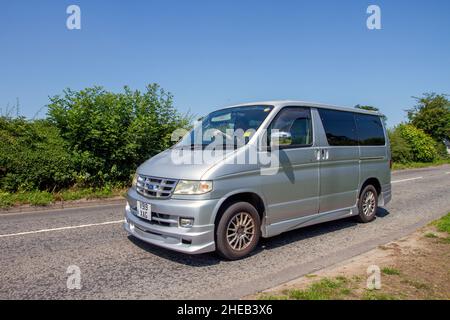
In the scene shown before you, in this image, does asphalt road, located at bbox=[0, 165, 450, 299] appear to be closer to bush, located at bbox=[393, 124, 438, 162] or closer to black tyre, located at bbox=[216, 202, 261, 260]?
black tyre, located at bbox=[216, 202, 261, 260]

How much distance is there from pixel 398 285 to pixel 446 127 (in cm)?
3468

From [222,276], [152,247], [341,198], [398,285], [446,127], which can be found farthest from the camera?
[446,127]

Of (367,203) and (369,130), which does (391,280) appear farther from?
(369,130)

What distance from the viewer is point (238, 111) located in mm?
5672

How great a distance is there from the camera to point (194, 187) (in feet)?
14.1

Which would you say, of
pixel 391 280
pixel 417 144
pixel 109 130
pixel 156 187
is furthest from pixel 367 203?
pixel 417 144

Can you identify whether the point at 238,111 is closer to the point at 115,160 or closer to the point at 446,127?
the point at 115,160

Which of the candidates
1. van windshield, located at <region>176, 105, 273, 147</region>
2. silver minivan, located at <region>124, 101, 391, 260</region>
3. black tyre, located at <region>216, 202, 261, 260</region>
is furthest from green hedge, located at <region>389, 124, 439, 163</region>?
black tyre, located at <region>216, 202, 261, 260</region>

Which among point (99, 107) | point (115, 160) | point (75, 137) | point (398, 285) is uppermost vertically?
point (99, 107)

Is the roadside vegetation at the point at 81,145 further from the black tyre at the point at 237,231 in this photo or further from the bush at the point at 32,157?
the black tyre at the point at 237,231

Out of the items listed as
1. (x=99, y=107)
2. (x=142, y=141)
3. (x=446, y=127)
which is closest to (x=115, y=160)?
(x=142, y=141)

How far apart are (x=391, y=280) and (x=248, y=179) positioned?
7.04 ft

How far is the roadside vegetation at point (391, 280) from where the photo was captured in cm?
351

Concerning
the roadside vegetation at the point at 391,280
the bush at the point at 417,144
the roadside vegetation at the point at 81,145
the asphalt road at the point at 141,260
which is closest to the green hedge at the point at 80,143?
the roadside vegetation at the point at 81,145
